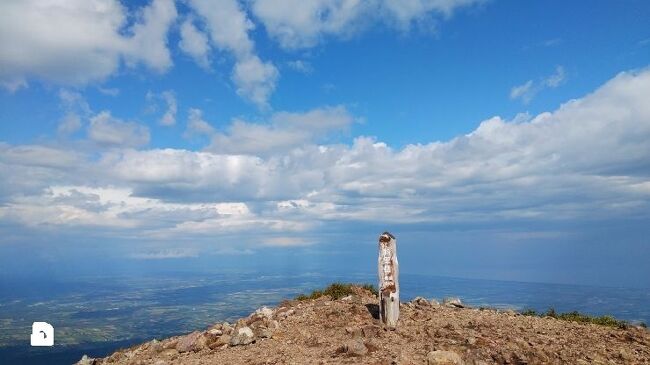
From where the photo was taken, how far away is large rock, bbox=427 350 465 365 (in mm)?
11984

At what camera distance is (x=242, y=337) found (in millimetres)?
15383

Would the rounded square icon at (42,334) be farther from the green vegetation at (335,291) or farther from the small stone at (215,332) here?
the green vegetation at (335,291)

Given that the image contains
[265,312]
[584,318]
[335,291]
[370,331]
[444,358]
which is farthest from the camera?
[335,291]

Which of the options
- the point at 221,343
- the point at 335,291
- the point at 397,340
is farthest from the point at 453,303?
A: the point at 221,343

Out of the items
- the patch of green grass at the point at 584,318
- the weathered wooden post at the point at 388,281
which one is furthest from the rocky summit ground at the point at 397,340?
the patch of green grass at the point at 584,318

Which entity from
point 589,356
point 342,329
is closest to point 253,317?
point 342,329

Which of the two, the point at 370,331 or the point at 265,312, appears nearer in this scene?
the point at 370,331

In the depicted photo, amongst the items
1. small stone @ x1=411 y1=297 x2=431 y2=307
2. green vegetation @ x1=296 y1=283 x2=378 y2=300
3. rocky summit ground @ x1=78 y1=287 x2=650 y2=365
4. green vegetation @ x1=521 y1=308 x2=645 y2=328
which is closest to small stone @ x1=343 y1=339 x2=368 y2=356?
rocky summit ground @ x1=78 y1=287 x2=650 y2=365

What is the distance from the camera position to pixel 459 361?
1207 cm

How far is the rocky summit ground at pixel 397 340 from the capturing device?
509 inches

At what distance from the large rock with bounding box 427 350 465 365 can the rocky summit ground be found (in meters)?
0.03

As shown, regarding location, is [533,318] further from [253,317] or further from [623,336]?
[253,317]

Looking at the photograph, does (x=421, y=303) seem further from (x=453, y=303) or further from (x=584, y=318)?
(x=584, y=318)

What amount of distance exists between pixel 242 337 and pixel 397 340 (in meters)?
5.33
